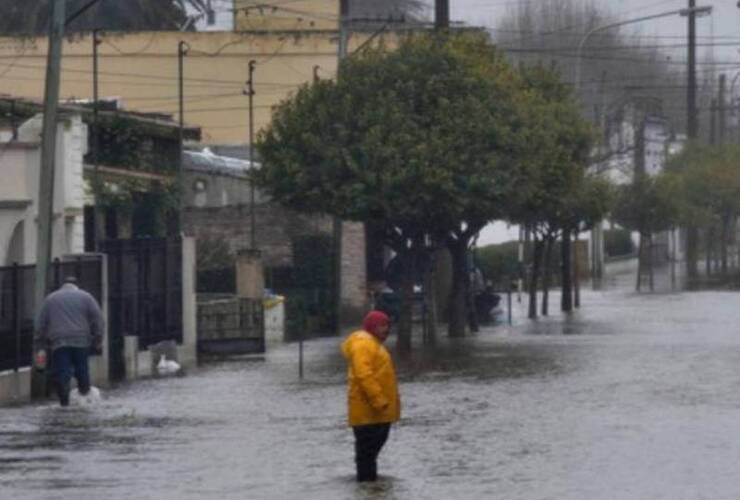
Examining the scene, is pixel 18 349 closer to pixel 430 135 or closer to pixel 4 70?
pixel 430 135

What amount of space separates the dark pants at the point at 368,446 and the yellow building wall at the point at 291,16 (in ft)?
153

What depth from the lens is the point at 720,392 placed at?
26609 mm

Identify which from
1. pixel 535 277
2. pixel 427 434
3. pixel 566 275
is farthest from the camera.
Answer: pixel 566 275

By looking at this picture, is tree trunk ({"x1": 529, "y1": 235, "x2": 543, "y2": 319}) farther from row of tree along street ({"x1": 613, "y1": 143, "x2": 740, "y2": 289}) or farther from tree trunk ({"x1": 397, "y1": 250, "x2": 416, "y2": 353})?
row of tree along street ({"x1": 613, "y1": 143, "x2": 740, "y2": 289})

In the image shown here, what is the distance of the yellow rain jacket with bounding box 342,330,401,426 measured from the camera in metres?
17.2

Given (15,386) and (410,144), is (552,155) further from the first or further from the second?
(15,386)

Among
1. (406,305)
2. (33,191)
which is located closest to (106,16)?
(406,305)

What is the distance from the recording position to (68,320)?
1031 inches

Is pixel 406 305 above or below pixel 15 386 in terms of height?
above

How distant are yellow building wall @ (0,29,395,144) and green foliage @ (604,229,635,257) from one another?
3080cm

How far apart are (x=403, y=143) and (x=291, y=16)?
27.9 meters

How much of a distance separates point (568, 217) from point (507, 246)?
69.2 feet

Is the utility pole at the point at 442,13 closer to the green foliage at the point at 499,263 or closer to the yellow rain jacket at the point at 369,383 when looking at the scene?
the green foliage at the point at 499,263

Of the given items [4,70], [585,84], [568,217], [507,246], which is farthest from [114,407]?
[585,84]
